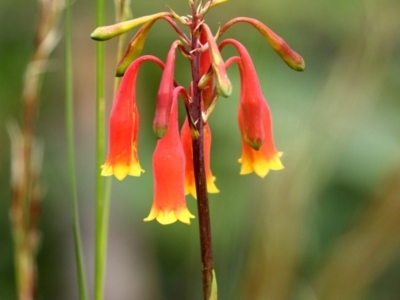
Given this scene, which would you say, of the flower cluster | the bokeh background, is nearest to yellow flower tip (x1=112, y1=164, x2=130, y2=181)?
the flower cluster

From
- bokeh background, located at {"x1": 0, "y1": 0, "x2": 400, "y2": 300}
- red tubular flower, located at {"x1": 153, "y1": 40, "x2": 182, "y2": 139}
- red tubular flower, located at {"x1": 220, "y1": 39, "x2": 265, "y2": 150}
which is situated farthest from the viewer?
bokeh background, located at {"x1": 0, "y1": 0, "x2": 400, "y2": 300}

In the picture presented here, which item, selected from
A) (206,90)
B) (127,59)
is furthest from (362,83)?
(127,59)

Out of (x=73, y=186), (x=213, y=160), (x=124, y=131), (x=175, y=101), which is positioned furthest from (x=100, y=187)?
(x=213, y=160)

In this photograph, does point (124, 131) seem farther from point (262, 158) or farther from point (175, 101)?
point (262, 158)

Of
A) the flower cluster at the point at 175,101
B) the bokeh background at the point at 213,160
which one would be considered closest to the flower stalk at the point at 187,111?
the flower cluster at the point at 175,101

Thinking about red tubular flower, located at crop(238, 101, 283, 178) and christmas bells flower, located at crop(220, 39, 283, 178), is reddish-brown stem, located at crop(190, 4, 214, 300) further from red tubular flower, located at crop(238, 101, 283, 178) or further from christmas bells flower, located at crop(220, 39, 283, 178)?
red tubular flower, located at crop(238, 101, 283, 178)

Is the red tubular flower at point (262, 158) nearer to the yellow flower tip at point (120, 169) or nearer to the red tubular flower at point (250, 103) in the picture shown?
the red tubular flower at point (250, 103)
